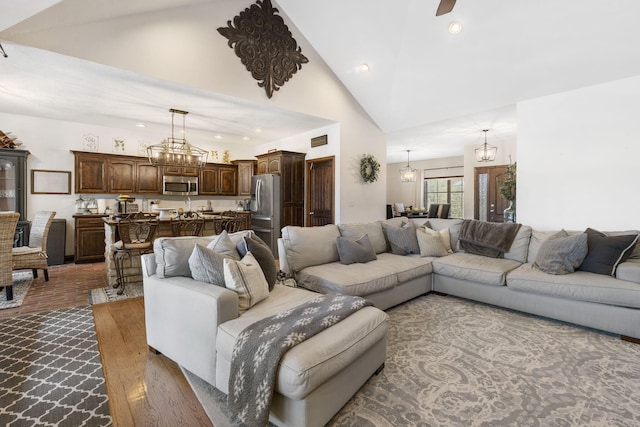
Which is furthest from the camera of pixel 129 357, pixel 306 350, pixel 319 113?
pixel 319 113

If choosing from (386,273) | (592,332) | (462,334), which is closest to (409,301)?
(386,273)

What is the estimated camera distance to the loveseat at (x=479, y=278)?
9.16 feet

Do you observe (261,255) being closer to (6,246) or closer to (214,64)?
(214,64)

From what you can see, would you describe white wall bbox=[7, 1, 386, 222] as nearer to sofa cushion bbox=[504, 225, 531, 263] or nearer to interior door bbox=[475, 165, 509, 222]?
sofa cushion bbox=[504, 225, 531, 263]

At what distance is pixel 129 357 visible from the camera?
2.39 meters

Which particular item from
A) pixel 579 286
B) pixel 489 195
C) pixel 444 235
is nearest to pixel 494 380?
pixel 579 286

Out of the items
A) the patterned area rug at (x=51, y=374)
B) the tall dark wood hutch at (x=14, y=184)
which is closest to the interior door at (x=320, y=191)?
the patterned area rug at (x=51, y=374)

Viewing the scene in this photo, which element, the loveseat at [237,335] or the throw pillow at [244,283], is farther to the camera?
the throw pillow at [244,283]

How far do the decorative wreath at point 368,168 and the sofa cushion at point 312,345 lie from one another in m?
4.14

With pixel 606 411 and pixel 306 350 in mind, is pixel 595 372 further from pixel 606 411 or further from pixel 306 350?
pixel 306 350

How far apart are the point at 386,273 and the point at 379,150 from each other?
3.87m

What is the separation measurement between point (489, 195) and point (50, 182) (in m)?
9.87

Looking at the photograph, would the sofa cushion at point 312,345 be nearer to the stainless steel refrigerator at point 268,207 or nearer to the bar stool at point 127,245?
the bar stool at point 127,245

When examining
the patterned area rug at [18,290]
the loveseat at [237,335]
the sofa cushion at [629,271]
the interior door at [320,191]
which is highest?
the interior door at [320,191]
